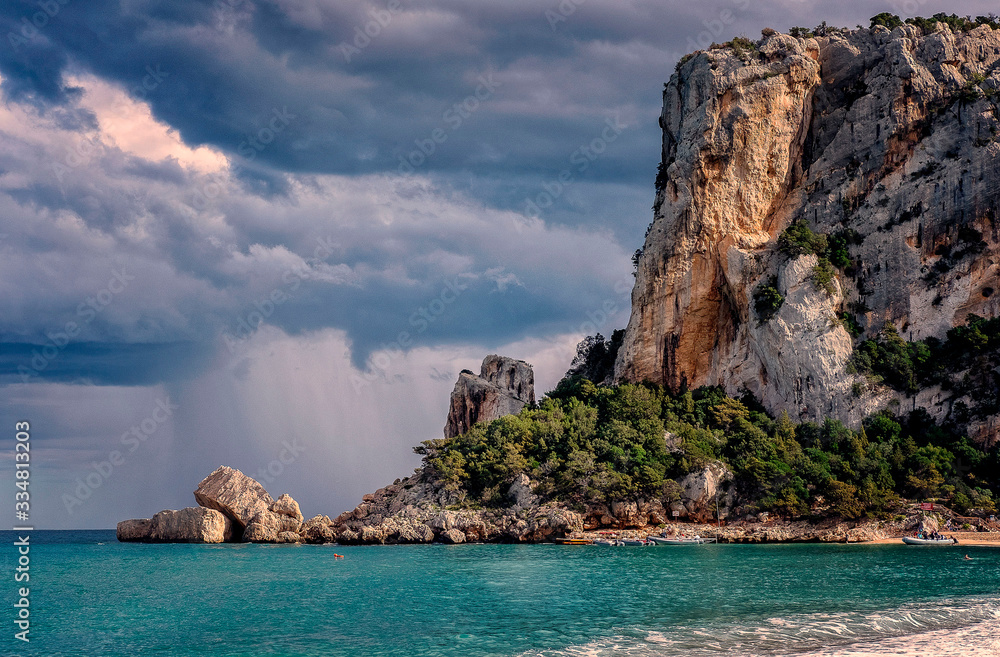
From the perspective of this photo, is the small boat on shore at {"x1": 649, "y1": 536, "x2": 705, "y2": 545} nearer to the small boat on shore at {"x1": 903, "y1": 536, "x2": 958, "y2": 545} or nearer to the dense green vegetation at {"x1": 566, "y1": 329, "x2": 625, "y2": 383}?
the small boat on shore at {"x1": 903, "y1": 536, "x2": 958, "y2": 545}

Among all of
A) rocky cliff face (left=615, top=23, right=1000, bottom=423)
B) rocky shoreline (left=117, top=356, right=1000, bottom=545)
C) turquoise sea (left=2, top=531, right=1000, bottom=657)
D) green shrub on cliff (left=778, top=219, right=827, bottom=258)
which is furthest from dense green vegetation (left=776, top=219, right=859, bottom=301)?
turquoise sea (left=2, top=531, right=1000, bottom=657)

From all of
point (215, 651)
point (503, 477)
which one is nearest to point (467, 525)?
point (503, 477)

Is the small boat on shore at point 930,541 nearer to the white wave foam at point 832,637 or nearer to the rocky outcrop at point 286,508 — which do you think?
the white wave foam at point 832,637

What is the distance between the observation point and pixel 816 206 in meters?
53.0

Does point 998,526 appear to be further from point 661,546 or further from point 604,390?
point 604,390

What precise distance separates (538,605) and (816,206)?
1677 inches

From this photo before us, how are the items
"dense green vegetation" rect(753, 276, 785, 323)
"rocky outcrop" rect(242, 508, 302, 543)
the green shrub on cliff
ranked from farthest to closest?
the green shrub on cliff, "rocky outcrop" rect(242, 508, 302, 543), "dense green vegetation" rect(753, 276, 785, 323)

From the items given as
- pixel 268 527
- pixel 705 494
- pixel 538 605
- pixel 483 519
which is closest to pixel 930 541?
pixel 705 494

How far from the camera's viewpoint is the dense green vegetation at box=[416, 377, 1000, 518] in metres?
39.3

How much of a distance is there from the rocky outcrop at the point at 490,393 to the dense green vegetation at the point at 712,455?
324 inches

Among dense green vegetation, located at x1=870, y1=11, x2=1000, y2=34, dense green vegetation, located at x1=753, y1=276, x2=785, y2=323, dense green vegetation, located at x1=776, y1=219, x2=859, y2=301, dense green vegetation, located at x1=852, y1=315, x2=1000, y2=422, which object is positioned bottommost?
dense green vegetation, located at x1=852, y1=315, x2=1000, y2=422

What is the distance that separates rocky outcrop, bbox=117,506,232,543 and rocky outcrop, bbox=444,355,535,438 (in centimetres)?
1985

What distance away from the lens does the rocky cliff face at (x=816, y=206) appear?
46438mm

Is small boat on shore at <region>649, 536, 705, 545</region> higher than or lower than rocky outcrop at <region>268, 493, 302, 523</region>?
lower
